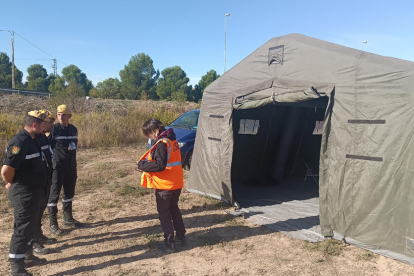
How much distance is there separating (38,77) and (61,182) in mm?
62869

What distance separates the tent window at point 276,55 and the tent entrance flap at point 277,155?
5.24ft

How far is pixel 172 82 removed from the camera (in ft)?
170

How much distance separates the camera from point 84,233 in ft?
14.8

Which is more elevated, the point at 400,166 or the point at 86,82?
the point at 86,82

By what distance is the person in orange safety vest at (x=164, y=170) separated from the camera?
3.63 meters

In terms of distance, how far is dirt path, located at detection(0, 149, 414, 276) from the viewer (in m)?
3.53

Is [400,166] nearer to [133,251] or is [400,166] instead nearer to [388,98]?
[388,98]

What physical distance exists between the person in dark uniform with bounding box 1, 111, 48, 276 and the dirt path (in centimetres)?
48

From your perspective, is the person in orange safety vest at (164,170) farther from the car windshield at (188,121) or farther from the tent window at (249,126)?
the car windshield at (188,121)

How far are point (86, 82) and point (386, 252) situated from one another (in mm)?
74880

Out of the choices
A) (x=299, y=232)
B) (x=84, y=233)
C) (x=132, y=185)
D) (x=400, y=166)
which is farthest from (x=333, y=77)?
(x=132, y=185)

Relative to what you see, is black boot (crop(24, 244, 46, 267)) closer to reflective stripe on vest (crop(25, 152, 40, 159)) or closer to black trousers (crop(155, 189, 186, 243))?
reflective stripe on vest (crop(25, 152, 40, 159))

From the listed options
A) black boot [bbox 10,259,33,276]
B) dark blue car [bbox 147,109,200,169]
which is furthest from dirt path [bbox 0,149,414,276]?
dark blue car [bbox 147,109,200,169]

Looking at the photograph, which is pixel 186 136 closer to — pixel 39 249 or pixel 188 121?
pixel 188 121
